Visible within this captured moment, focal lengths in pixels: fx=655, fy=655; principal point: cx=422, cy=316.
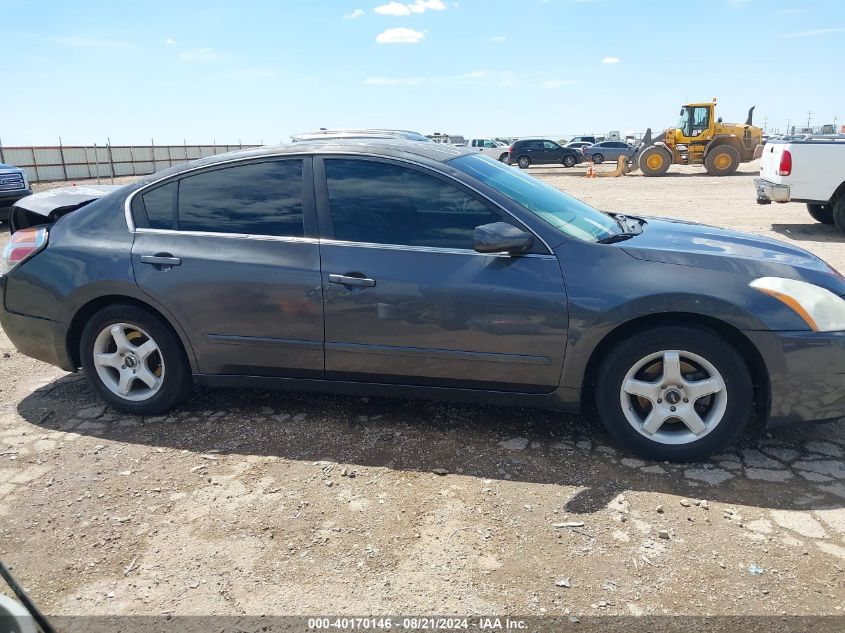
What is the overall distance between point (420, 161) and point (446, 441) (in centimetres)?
157

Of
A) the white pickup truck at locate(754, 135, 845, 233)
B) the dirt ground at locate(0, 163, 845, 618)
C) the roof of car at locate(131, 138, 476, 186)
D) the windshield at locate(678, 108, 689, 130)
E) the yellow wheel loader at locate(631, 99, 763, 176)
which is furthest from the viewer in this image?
the windshield at locate(678, 108, 689, 130)

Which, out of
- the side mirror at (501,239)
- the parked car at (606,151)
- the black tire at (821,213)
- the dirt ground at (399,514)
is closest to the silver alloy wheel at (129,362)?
the dirt ground at (399,514)

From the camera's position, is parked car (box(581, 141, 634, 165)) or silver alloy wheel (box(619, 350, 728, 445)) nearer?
silver alloy wheel (box(619, 350, 728, 445))

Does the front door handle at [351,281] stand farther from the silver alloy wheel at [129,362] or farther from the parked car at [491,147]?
the parked car at [491,147]

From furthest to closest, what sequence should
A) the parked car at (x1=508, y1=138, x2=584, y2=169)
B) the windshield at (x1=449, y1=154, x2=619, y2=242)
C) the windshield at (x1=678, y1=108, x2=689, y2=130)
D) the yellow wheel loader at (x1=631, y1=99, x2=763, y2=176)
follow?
the parked car at (x1=508, y1=138, x2=584, y2=169) < the windshield at (x1=678, y1=108, x2=689, y2=130) < the yellow wheel loader at (x1=631, y1=99, x2=763, y2=176) < the windshield at (x1=449, y1=154, x2=619, y2=242)

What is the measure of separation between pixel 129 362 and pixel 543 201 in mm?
2677

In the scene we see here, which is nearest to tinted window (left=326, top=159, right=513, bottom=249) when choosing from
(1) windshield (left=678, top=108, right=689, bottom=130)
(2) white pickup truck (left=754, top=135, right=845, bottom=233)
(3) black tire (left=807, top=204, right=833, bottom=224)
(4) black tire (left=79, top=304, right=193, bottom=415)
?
(4) black tire (left=79, top=304, right=193, bottom=415)

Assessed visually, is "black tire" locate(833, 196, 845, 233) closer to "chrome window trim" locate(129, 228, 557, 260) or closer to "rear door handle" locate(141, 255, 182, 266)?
"chrome window trim" locate(129, 228, 557, 260)

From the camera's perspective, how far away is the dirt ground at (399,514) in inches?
98.3

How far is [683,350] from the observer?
3.22 metres

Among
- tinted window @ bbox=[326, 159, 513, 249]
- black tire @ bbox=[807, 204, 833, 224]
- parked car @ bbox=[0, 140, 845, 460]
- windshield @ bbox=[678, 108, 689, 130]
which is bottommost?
black tire @ bbox=[807, 204, 833, 224]

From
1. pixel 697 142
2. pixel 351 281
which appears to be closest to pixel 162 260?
pixel 351 281

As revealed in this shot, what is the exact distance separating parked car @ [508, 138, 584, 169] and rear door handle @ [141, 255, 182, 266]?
Result: 114 ft

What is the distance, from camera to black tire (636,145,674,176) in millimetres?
26734
